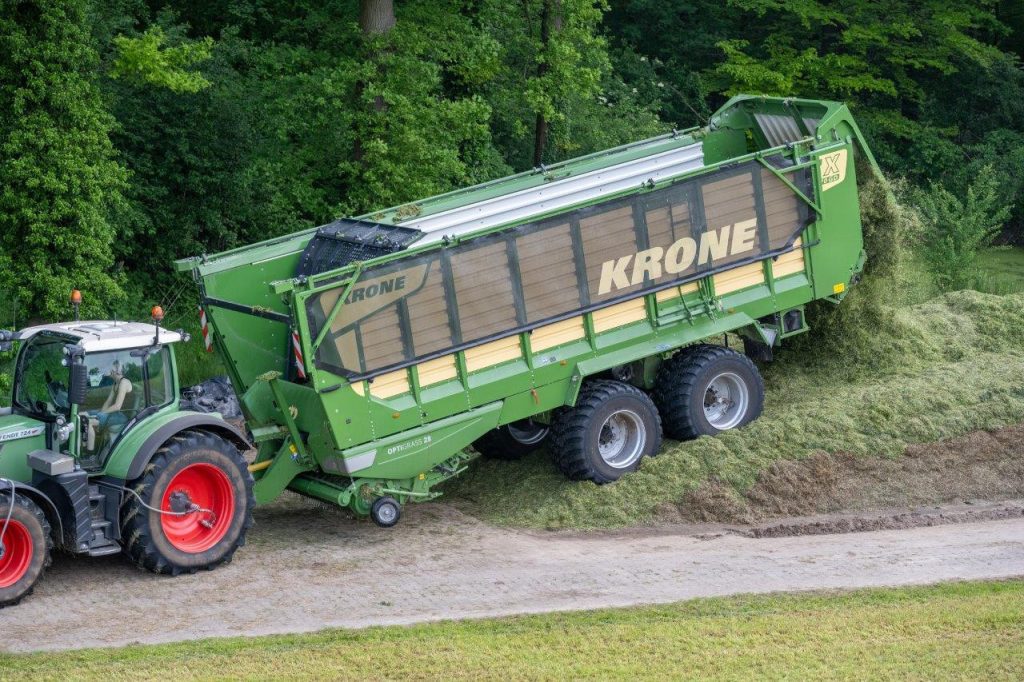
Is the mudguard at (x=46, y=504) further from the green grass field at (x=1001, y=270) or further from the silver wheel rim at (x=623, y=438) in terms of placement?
the green grass field at (x=1001, y=270)

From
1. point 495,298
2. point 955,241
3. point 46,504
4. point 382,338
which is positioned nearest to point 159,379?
point 46,504

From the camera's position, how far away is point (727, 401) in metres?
14.5

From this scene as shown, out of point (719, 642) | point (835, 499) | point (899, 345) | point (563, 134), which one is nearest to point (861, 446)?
point (835, 499)

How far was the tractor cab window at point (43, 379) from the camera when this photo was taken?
11094mm

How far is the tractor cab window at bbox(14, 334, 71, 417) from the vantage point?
11094 mm

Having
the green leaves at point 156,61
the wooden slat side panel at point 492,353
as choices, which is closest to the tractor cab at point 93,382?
the wooden slat side panel at point 492,353

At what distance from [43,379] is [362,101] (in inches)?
382

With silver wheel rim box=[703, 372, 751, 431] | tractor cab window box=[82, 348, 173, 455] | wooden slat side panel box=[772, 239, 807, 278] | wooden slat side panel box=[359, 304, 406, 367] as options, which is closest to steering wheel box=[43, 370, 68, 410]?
tractor cab window box=[82, 348, 173, 455]

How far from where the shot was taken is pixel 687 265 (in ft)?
45.2

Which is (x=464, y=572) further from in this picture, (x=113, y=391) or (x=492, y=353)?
(x=113, y=391)

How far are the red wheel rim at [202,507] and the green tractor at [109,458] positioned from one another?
0.01 m

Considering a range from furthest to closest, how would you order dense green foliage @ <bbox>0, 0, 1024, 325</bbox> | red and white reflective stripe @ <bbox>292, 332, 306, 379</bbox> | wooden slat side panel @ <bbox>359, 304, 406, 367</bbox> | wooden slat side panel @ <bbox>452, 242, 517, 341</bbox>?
dense green foliage @ <bbox>0, 0, 1024, 325</bbox> < wooden slat side panel @ <bbox>452, 242, 517, 341</bbox> < wooden slat side panel @ <bbox>359, 304, 406, 367</bbox> < red and white reflective stripe @ <bbox>292, 332, 306, 379</bbox>

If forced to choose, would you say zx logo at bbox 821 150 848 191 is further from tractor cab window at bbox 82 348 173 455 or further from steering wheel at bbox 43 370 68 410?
steering wheel at bbox 43 370 68 410

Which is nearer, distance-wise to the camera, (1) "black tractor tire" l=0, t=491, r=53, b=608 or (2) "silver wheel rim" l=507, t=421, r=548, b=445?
(1) "black tractor tire" l=0, t=491, r=53, b=608
